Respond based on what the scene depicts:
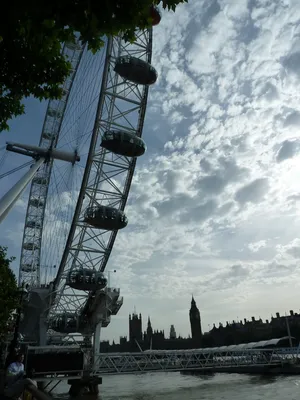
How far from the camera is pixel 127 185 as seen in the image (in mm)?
34094

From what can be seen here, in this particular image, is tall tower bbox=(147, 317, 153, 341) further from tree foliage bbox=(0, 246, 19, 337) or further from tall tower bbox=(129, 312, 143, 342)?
tree foliage bbox=(0, 246, 19, 337)

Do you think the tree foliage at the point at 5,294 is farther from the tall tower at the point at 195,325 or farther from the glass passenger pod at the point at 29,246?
the tall tower at the point at 195,325

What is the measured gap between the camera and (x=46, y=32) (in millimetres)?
4473

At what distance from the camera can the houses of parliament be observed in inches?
4478

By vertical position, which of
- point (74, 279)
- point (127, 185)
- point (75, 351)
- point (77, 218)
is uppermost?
point (127, 185)

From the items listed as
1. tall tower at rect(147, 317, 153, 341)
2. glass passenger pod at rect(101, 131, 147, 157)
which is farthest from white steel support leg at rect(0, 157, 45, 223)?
tall tower at rect(147, 317, 153, 341)

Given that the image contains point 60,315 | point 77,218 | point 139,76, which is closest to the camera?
point 139,76

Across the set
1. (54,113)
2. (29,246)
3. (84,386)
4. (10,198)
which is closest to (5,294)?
(10,198)

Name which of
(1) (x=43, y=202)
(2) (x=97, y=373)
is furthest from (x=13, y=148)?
(1) (x=43, y=202)

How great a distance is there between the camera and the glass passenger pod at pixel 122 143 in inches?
1214

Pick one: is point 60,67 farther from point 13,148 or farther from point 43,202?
point 43,202

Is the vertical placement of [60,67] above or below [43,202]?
below

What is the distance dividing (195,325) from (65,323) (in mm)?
97477

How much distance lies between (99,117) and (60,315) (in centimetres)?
2323
